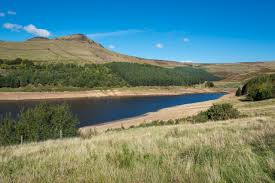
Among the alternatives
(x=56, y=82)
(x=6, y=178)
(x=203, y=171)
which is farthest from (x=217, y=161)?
(x=56, y=82)

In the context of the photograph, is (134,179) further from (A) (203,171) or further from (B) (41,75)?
(B) (41,75)

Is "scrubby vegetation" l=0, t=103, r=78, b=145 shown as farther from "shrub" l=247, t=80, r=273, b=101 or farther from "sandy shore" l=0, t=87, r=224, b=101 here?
"sandy shore" l=0, t=87, r=224, b=101

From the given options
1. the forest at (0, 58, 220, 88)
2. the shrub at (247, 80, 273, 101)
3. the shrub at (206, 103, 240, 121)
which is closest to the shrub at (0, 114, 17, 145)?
the shrub at (206, 103, 240, 121)

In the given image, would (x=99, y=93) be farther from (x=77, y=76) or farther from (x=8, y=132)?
(x=8, y=132)

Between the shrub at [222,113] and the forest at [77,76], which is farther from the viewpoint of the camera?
the forest at [77,76]

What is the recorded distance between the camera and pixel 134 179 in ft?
12.3

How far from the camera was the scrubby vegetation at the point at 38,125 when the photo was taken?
21922 millimetres

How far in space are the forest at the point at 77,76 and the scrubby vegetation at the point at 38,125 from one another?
78361mm

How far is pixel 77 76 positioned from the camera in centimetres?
11938

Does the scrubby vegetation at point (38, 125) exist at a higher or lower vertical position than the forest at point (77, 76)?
lower

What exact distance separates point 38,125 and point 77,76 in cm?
9819

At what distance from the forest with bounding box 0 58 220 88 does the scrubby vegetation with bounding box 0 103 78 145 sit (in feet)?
257

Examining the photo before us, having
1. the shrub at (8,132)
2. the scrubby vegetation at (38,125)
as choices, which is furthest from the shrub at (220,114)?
the shrub at (8,132)

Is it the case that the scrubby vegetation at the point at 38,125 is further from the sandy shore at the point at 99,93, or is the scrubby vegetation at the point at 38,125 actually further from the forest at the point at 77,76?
the forest at the point at 77,76
